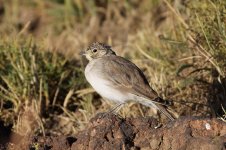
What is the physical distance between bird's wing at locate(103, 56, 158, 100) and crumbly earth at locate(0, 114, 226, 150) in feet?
2.25

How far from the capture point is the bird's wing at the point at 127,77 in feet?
21.4

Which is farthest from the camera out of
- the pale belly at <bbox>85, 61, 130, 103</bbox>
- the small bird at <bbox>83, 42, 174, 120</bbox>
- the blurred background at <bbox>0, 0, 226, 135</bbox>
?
the blurred background at <bbox>0, 0, 226, 135</bbox>

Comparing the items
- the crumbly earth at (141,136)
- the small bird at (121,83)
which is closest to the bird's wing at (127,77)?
the small bird at (121,83)

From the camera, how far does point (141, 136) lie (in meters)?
5.61

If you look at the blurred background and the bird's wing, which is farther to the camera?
the blurred background

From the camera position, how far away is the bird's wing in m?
6.52

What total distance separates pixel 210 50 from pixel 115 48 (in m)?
2.84

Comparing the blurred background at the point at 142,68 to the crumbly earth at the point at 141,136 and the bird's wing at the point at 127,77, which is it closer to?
the bird's wing at the point at 127,77

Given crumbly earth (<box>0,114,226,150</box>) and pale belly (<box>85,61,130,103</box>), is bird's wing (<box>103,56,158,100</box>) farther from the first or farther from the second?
crumbly earth (<box>0,114,226,150</box>)

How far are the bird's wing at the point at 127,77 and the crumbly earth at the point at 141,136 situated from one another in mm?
686

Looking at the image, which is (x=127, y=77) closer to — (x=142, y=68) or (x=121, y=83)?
(x=121, y=83)

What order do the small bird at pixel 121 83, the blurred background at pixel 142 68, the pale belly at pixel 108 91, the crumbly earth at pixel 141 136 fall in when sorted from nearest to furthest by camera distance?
1. the crumbly earth at pixel 141 136
2. the small bird at pixel 121 83
3. the pale belly at pixel 108 91
4. the blurred background at pixel 142 68

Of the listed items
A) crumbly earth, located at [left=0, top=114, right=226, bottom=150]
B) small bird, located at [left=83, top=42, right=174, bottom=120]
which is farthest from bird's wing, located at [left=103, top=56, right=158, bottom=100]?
crumbly earth, located at [left=0, top=114, right=226, bottom=150]

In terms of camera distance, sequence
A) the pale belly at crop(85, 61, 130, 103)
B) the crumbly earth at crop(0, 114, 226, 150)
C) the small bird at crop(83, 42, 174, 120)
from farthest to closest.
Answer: the pale belly at crop(85, 61, 130, 103) < the small bird at crop(83, 42, 174, 120) < the crumbly earth at crop(0, 114, 226, 150)
